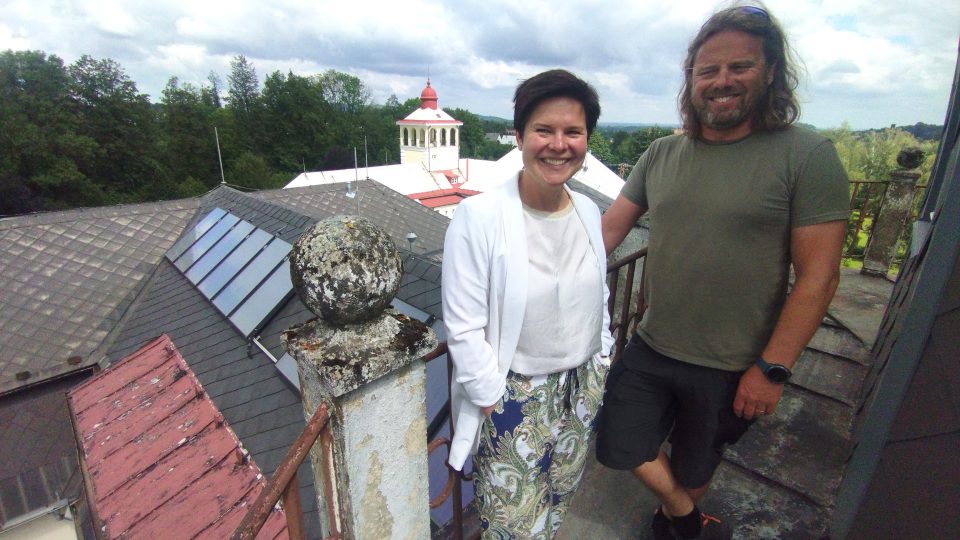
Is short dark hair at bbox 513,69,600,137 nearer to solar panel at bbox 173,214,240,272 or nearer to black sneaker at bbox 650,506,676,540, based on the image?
black sneaker at bbox 650,506,676,540

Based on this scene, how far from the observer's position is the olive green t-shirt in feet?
5.12

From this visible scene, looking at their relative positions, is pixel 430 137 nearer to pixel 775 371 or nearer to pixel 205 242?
pixel 205 242

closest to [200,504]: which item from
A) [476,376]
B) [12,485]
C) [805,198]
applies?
[476,376]

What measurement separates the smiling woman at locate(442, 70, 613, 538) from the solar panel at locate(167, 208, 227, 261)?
40.3 ft

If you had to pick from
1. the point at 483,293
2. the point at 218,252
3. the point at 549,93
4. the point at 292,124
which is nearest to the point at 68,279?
the point at 218,252

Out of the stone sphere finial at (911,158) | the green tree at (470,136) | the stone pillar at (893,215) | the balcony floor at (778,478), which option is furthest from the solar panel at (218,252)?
the green tree at (470,136)

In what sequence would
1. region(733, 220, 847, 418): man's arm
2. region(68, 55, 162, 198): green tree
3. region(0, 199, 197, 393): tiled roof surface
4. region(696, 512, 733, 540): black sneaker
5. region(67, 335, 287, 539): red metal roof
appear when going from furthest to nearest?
region(68, 55, 162, 198): green tree
region(0, 199, 197, 393): tiled roof surface
region(67, 335, 287, 539): red metal roof
region(696, 512, 733, 540): black sneaker
region(733, 220, 847, 418): man's arm

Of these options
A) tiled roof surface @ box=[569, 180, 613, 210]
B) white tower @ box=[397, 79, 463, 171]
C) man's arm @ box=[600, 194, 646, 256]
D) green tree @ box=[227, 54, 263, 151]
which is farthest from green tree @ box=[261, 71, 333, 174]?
man's arm @ box=[600, 194, 646, 256]

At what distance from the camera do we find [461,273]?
1.42 metres

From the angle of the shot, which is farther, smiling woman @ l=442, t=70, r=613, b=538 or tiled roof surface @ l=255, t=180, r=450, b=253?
tiled roof surface @ l=255, t=180, r=450, b=253

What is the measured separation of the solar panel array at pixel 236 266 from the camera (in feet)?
25.1

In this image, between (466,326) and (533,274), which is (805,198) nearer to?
(533,274)

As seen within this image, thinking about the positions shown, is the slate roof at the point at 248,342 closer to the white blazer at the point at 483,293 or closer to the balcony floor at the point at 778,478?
the balcony floor at the point at 778,478

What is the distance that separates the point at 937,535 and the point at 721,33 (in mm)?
1698
